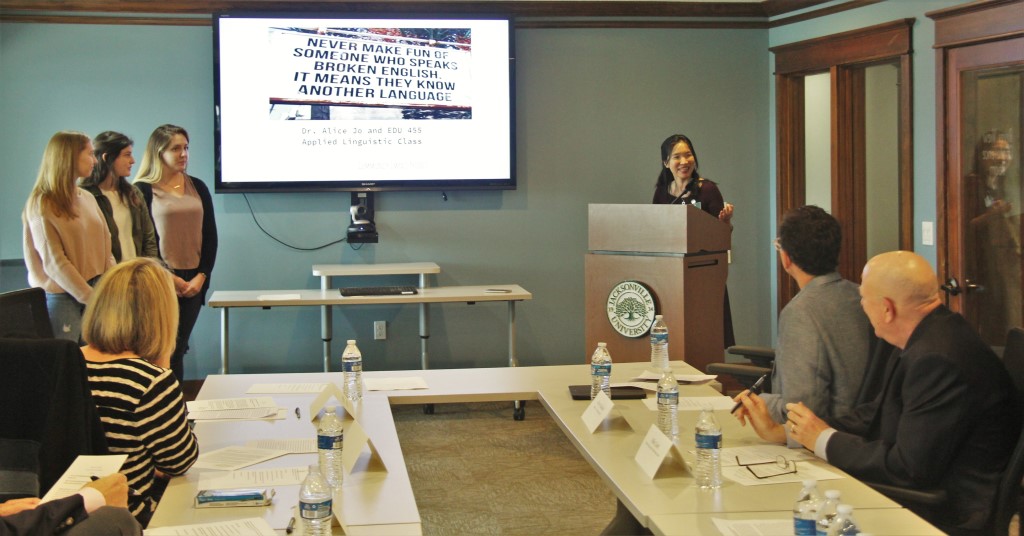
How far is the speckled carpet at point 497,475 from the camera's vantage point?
421 cm

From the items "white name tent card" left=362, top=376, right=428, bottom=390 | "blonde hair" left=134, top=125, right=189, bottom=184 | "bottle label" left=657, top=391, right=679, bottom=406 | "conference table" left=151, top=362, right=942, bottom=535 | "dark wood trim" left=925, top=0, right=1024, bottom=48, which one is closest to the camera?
"conference table" left=151, top=362, right=942, bottom=535

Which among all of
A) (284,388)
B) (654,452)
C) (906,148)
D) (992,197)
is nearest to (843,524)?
(654,452)

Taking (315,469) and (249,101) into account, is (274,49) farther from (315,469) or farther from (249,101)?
(315,469)

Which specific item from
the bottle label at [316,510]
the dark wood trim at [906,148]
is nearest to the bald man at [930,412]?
the bottle label at [316,510]

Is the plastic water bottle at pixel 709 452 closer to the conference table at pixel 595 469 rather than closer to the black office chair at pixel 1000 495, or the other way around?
Answer: the conference table at pixel 595 469

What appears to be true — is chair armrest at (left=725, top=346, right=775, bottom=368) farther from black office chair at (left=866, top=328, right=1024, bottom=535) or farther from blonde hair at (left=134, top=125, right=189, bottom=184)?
blonde hair at (left=134, top=125, right=189, bottom=184)

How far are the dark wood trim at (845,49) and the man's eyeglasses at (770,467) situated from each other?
3.71 m

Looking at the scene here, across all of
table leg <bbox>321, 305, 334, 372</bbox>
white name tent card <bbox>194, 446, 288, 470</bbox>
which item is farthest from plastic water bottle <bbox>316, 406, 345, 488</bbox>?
table leg <bbox>321, 305, 334, 372</bbox>

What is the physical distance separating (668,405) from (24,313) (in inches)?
86.8

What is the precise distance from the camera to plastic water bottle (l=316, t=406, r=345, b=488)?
2.37 m

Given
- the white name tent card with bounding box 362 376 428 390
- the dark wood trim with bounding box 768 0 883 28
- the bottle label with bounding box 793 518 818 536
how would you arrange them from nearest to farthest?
the bottle label with bounding box 793 518 818 536, the white name tent card with bounding box 362 376 428 390, the dark wood trim with bounding box 768 0 883 28

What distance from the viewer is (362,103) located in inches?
251

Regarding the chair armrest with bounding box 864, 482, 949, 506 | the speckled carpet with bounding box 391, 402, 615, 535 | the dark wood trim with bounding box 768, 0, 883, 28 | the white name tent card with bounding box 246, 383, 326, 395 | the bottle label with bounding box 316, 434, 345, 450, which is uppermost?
the dark wood trim with bounding box 768, 0, 883, 28

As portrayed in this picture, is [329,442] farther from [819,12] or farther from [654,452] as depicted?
[819,12]
